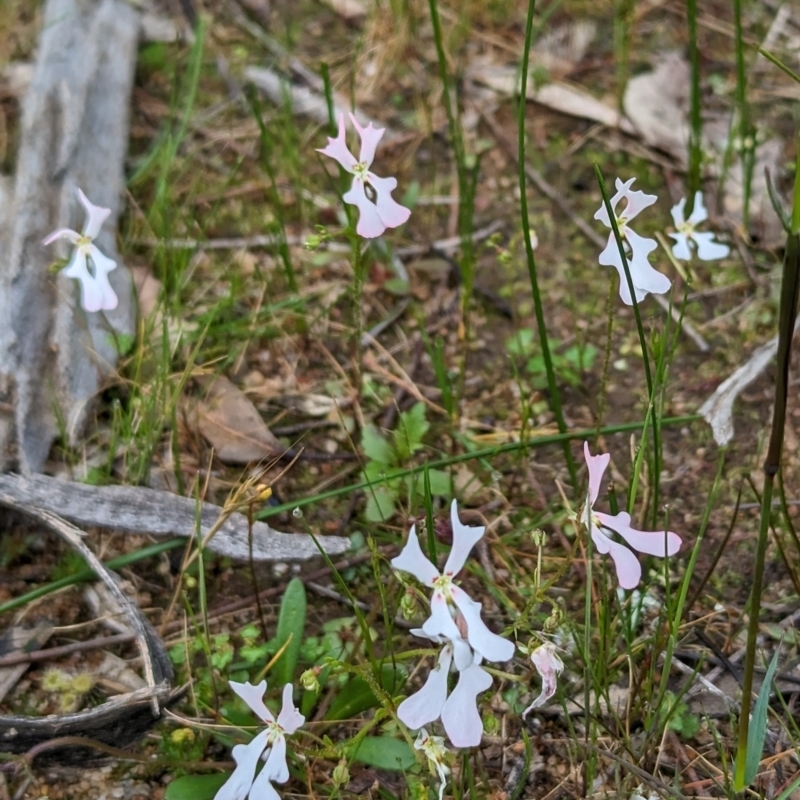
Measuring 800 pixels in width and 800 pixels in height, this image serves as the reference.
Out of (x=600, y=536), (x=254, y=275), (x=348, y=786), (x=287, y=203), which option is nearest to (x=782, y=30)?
(x=287, y=203)

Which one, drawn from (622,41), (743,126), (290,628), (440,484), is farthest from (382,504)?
(622,41)

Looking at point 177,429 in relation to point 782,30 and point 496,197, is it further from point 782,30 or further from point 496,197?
point 782,30

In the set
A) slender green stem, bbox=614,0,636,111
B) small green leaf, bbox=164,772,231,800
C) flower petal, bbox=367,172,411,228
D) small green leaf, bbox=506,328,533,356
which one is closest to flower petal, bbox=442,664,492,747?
small green leaf, bbox=164,772,231,800

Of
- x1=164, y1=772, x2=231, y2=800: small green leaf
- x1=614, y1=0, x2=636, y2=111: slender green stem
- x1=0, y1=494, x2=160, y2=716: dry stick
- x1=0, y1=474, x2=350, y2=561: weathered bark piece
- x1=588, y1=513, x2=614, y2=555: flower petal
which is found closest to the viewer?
x1=588, y1=513, x2=614, y2=555: flower petal

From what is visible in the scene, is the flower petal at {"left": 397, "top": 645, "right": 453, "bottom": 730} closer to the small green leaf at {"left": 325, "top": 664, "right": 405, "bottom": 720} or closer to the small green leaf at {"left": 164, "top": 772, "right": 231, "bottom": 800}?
the small green leaf at {"left": 325, "top": 664, "right": 405, "bottom": 720}

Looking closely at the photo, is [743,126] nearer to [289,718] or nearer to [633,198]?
[633,198]

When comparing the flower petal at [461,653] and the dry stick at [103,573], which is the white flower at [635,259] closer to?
the flower petal at [461,653]

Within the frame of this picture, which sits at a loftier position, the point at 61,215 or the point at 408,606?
the point at 61,215

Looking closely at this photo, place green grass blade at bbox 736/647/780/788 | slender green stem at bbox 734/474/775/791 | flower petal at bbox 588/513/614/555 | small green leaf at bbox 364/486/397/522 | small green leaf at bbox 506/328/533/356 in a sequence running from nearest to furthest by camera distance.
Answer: slender green stem at bbox 734/474/775/791 → green grass blade at bbox 736/647/780/788 → flower petal at bbox 588/513/614/555 → small green leaf at bbox 364/486/397/522 → small green leaf at bbox 506/328/533/356
